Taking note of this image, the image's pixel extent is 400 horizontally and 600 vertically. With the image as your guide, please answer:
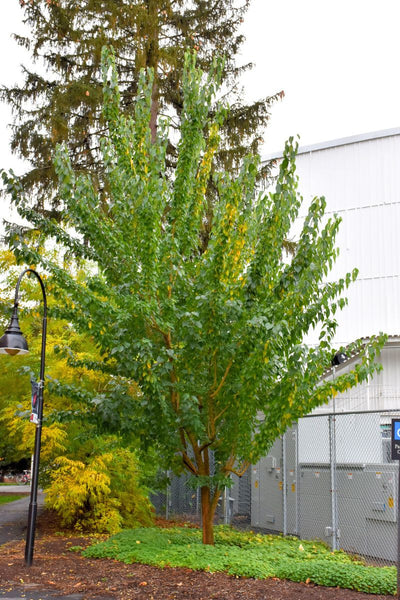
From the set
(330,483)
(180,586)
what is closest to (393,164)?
(330,483)

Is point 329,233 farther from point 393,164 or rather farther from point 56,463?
point 393,164

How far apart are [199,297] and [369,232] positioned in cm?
2370

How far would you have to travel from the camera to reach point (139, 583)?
349 inches

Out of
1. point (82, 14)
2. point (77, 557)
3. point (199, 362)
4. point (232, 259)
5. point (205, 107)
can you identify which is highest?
point (82, 14)

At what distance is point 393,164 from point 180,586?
26.9 meters

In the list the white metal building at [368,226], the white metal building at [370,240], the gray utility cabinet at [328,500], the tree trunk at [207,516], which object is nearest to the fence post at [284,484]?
the gray utility cabinet at [328,500]

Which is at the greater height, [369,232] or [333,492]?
[369,232]

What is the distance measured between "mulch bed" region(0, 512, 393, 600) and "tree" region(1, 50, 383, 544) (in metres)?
2.00

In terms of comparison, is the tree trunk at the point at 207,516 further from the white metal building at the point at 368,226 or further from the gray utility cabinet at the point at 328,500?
the white metal building at the point at 368,226

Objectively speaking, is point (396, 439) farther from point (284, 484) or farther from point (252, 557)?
point (284, 484)

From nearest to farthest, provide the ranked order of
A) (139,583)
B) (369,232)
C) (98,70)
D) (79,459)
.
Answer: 1. (139,583)
2. (79,459)
3. (98,70)
4. (369,232)

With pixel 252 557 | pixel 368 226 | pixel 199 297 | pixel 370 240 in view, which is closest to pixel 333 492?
pixel 252 557

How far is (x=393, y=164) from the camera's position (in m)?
31.8

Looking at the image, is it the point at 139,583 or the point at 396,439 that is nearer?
the point at 396,439
